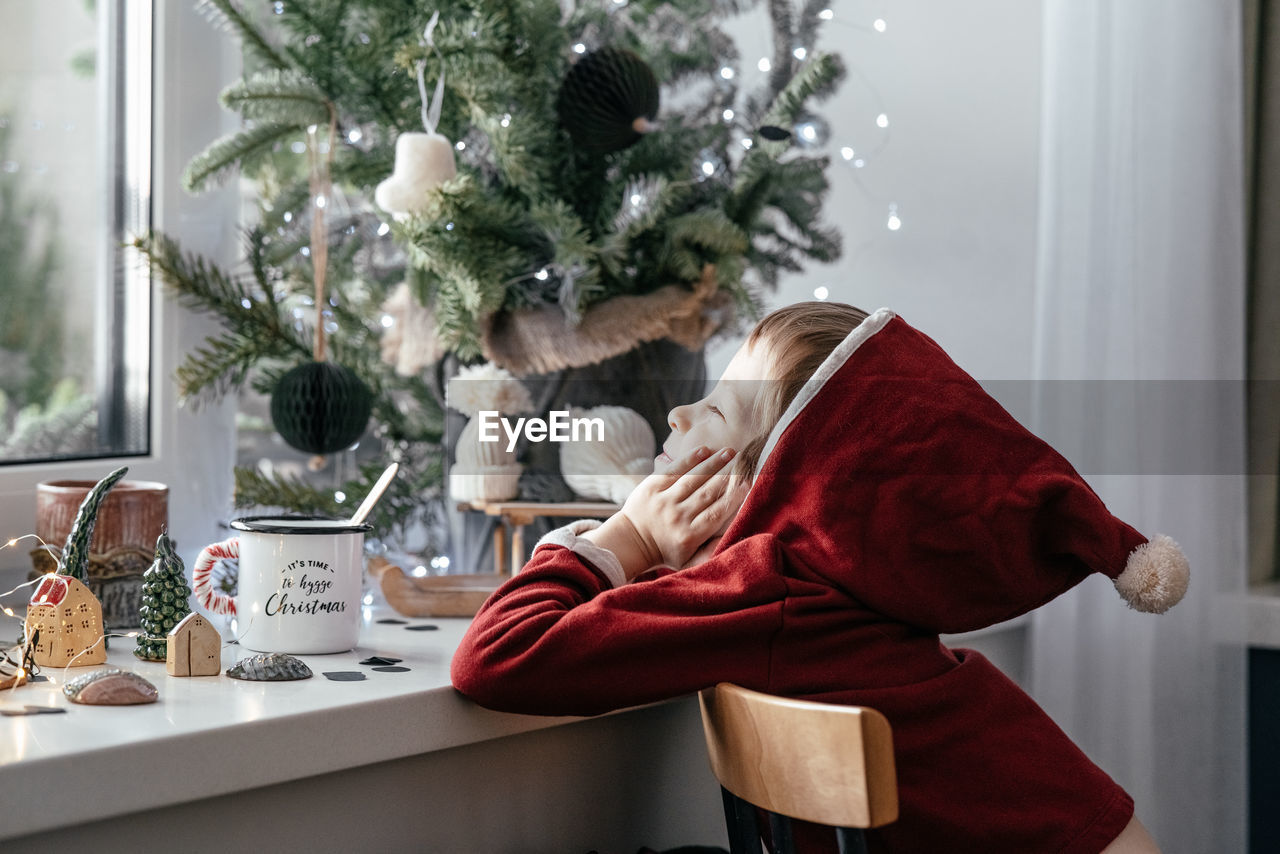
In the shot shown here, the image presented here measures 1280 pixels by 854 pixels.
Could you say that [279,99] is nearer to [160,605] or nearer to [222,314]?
[222,314]

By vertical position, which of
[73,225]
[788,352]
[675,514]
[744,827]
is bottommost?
[744,827]

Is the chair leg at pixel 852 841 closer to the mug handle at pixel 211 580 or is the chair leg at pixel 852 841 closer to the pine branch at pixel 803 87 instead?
the mug handle at pixel 211 580

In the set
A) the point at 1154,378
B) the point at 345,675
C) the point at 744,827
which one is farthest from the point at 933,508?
the point at 1154,378

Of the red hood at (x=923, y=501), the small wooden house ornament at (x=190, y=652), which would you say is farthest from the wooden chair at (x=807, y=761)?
the small wooden house ornament at (x=190, y=652)

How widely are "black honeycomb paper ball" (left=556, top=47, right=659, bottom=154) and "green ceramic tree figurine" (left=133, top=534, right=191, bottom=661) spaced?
0.53 metres

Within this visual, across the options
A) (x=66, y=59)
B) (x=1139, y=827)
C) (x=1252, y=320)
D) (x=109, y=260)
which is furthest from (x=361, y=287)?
(x=1252, y=320)

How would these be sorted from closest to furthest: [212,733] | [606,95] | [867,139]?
[212,733]
[606,95]
[867,139]

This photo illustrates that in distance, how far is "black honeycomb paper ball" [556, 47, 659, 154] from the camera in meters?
1.05

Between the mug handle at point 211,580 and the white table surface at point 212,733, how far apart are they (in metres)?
0.08

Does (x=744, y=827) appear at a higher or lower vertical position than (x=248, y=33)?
lower

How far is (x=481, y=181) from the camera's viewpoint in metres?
1.15

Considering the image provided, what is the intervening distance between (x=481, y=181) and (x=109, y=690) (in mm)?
632

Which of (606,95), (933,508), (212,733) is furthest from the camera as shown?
(606,95)

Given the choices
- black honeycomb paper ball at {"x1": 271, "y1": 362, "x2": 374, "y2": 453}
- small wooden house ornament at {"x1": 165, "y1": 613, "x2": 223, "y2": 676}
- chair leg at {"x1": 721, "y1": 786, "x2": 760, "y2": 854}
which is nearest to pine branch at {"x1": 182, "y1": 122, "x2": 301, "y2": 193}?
black honeycomb paper ball at {"x1": 271, "y1": 362, "x2": 374, "y2": 453}
